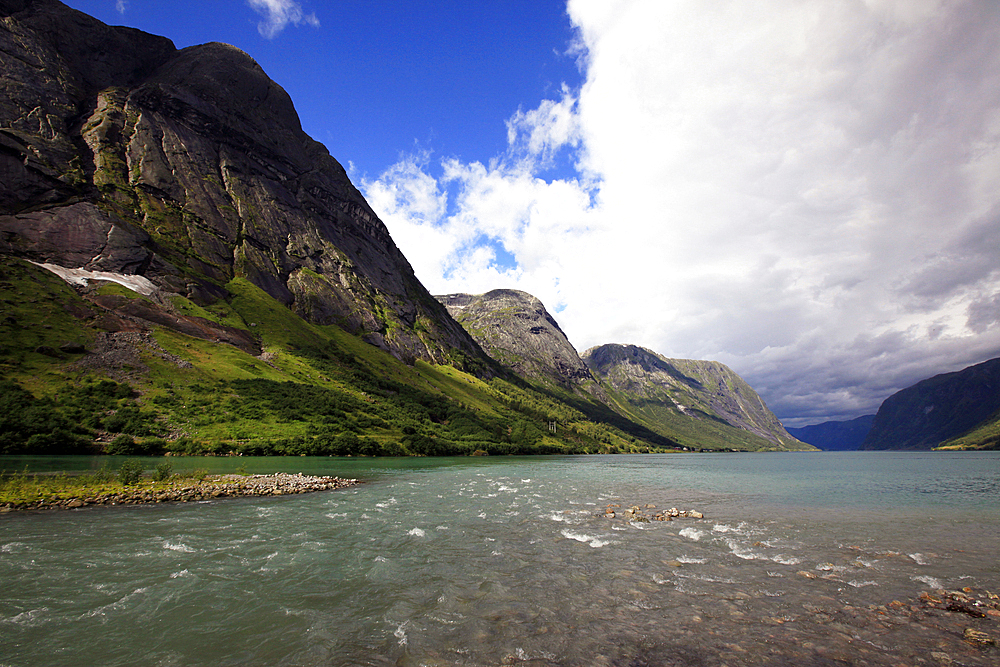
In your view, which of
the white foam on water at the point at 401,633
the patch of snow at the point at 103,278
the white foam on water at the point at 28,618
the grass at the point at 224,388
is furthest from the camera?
the patch of snow at the point at 103,278

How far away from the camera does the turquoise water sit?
491 inches

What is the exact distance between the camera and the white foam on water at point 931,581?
18.3 metres

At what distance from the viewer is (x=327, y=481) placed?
52.2 m

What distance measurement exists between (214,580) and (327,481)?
3562 cm

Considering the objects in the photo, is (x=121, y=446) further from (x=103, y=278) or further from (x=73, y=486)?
(x=103, y=278)

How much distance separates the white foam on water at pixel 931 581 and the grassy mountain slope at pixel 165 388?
110m

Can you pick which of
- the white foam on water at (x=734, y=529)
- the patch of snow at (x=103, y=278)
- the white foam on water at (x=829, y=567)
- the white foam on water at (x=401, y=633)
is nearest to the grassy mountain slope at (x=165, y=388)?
the patch of snow at (x=103, y=278)

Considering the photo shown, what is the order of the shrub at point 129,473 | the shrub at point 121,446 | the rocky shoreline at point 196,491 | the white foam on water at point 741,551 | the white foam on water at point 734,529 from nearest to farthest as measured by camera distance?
the white foam on water at point 741,551 < the white foam on water at point 734,529 < the rocky shoreline at point 196,491 < the shrub at point 129,473 < the shrub at point 121,446

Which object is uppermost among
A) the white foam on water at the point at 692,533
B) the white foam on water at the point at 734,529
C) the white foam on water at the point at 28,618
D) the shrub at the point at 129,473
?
the shrub at the point at 129,473

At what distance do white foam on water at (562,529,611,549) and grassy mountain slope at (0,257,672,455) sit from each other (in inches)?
3653

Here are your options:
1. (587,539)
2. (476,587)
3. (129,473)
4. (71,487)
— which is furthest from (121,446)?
(476,587)

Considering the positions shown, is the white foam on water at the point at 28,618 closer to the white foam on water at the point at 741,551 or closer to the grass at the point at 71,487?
the grass at the point at 71,487

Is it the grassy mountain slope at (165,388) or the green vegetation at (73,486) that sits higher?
the grassy mountain slope at (165,388)

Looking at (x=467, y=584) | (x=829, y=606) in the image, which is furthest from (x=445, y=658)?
(x=829, y=606)
